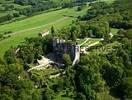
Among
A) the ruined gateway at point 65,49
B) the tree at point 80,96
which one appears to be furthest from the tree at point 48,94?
the ruined gateway at point 65,49

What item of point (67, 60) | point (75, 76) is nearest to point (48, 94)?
point (75, 76)

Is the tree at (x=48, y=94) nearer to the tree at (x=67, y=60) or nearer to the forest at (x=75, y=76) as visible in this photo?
the forest at (x=75, y=76)

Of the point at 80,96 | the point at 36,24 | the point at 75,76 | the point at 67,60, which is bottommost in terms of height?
the point at 80,96

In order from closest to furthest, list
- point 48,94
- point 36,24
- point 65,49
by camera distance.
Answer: point 48,94 → point 65,49 → point 36,24

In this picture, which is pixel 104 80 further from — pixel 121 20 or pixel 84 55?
pixel 121 20

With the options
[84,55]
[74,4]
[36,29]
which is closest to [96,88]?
[84,55]

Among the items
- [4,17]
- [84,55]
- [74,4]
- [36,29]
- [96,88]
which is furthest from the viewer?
[74,4]

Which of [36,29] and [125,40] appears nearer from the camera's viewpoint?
[125,40]

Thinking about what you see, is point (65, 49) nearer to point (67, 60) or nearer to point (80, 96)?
point (67, 60)
